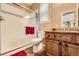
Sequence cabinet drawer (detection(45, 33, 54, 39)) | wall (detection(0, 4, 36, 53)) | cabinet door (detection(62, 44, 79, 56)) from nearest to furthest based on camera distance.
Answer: cabinet door (detection(62, 44, 79, 56))
wall (detection(0, 4, 36, 53))
cabinet drawer (detection(45, 33, 54, 39))

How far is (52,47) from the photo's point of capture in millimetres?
1521

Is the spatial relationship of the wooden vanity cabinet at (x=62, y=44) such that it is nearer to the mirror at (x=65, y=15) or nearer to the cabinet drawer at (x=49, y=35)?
the cabinet drawer at (x=49, y=35)

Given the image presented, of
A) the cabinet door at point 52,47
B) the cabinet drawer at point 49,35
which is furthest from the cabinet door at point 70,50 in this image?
the cabinet drawer at point 49,35

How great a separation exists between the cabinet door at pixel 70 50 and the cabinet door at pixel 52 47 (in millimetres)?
118

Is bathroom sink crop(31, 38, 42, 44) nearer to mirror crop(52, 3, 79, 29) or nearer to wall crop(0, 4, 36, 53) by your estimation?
wall crop(0, 4, 36, 53)

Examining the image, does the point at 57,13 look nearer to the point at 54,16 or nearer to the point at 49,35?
the point at 54,16

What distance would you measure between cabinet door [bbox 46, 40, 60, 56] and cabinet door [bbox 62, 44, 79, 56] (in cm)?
12

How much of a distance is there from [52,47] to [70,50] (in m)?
0.32

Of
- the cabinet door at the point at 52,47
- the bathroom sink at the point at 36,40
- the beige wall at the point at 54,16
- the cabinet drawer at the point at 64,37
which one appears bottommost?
the cabinet door at the point at 52,47

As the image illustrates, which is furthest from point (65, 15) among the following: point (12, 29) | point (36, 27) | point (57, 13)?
point (12, 29)

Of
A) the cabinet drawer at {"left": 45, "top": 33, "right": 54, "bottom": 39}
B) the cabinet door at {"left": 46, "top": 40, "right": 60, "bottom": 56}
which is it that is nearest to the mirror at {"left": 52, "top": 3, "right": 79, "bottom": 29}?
the cabinet drawer at {"left": 45, "top": 33, "right": 54, "bottom": 39}

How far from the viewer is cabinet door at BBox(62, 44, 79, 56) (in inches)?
47.3

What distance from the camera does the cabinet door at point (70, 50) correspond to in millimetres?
1200

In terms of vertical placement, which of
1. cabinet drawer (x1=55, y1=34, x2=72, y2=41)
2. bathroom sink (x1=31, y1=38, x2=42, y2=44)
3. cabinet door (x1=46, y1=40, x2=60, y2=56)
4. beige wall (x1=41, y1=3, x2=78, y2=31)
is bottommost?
cabinet door (x1=46, y1=40, x2=60, y2=56)
